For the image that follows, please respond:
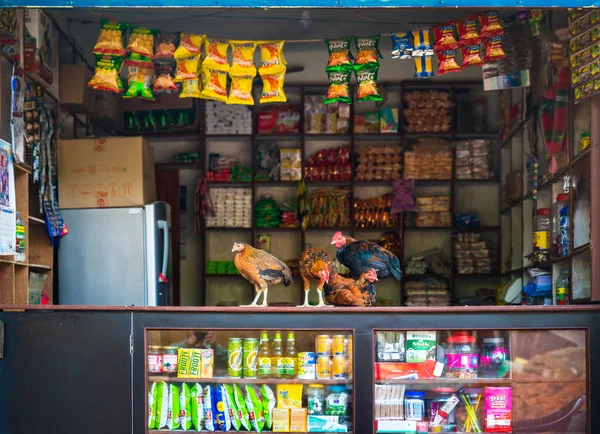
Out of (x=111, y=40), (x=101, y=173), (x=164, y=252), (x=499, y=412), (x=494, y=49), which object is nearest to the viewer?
(x=499, y=412)

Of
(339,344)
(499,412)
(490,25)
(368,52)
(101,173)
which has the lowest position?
(499,412)

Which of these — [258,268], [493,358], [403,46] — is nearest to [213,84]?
[403,46]

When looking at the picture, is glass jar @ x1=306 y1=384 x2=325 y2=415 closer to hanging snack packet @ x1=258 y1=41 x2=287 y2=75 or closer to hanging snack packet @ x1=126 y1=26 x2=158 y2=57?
hanging snack packet @ x1=258 y1=41 x2=287 y2=75

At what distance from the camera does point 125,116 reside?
9.49 metres

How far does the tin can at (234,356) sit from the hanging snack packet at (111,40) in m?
2.61

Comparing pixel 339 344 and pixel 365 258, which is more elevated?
pixel 365 258

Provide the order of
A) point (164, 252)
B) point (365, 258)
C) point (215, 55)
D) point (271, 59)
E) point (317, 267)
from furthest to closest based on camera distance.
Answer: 1. point (164, 252)
2. point (271, 59)
3. point (215, 55)
4. point (365, 258)
5. point (317, 267)

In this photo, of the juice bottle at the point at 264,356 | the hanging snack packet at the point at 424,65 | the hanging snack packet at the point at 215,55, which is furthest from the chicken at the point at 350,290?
the hanging snack packet at the point at 215,55

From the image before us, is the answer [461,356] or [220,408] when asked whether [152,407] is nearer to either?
[220,408]

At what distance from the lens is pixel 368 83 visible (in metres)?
6.28

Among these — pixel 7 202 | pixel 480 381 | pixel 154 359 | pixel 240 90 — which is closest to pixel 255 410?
pixel 154 359

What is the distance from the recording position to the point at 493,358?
473cm

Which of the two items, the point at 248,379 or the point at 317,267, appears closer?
the point at 248,379

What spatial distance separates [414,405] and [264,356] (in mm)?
923
